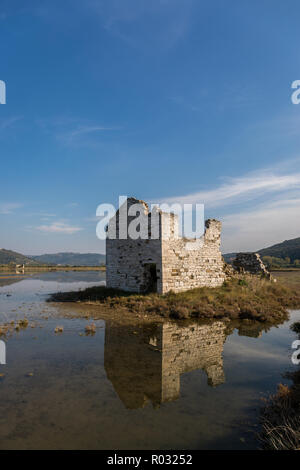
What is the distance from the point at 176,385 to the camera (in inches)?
239

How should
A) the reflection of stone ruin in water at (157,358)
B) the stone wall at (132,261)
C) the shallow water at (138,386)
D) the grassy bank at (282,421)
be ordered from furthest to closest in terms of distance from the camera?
1. the stone wall at (132,261)
2. the reflection of stone ruin in water at (157,358)
3. the shallow water at (138,386)
4. the grassy bank at (282,421)

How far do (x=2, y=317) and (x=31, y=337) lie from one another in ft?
13.8

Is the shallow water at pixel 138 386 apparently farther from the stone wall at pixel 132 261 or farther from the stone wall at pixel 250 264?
the stone wall at pixel 250 264

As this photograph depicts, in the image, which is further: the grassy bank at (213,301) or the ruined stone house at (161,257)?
the ruined stone house at (161,257)

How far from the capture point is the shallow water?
167 inches

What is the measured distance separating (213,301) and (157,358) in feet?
24.7

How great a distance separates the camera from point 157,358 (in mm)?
7547

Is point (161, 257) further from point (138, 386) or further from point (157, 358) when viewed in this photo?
point (138, 386)

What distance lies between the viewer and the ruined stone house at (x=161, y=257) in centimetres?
1522

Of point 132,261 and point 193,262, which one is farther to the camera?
point 132,261

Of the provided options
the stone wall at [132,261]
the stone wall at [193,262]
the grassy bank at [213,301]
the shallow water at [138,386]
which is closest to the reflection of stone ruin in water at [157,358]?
the shallow water at [138,386]

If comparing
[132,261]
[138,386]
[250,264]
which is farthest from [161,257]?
[250,264]

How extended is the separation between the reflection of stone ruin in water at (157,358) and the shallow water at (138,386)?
3 cm
